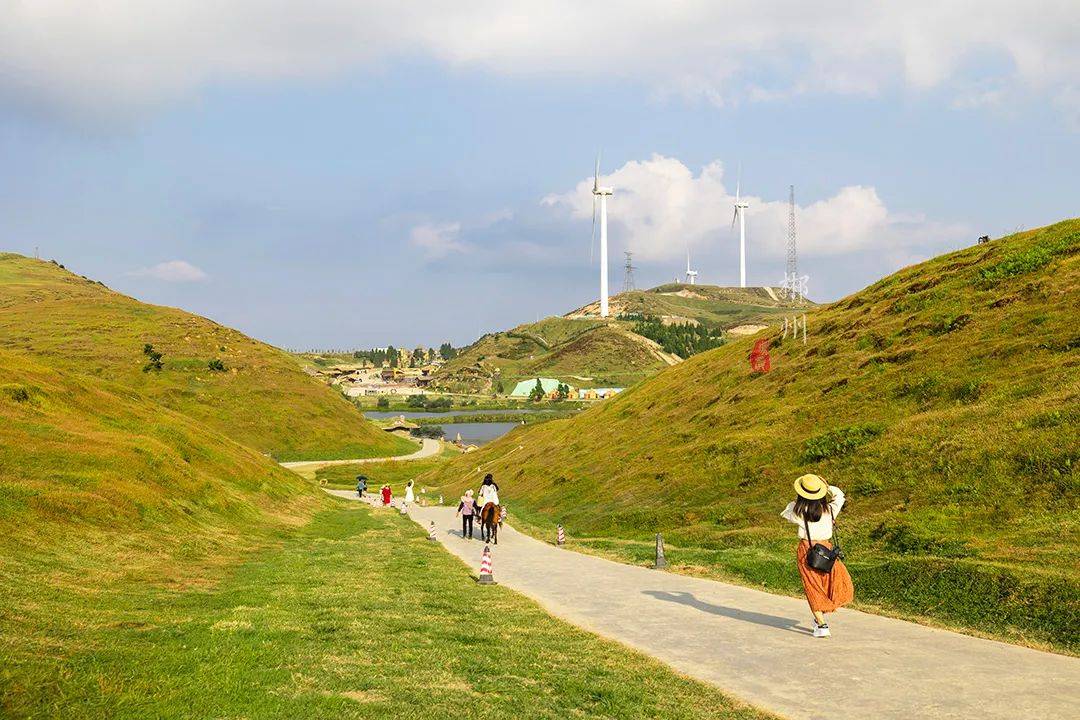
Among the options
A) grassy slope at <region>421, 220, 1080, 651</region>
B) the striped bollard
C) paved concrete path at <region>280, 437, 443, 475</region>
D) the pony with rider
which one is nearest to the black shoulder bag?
grassy slope at <region>421, 220, 1080, 651</region>

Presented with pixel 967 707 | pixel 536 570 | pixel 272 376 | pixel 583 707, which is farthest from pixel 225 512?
pixel 272 376

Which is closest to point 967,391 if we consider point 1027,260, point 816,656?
point 1027,260

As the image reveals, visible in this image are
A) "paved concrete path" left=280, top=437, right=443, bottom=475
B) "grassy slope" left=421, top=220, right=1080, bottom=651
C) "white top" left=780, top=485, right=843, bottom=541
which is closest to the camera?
"white top" left=780, top=485, right=843, bottom=541

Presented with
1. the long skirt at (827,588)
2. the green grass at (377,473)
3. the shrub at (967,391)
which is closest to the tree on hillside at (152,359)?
the green grass at (377,473)

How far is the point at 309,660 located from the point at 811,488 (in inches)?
387

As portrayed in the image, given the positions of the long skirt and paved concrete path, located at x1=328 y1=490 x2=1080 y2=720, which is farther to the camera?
the long skirt

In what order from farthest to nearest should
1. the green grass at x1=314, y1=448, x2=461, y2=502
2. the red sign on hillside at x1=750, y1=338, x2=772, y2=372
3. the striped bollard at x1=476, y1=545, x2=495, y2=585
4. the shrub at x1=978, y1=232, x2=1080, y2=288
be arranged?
the green grass at x1=314, y1=448, x2=461, y2=502 → the red sign on hillside at x1=750, y1=338, x2=772, y2=372 → the shrub at x1=978, y1=232, x2=1080, y2=288 → the striped bollard at x1=476, y1=545, x2=495, y2=585

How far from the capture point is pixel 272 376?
541 ft

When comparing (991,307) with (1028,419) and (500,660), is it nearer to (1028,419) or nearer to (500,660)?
(1028,419)

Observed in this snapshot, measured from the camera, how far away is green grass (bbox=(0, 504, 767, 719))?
9555 millimetres

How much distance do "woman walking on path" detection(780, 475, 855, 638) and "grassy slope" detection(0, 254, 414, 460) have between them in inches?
4936

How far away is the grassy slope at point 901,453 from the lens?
1886cm

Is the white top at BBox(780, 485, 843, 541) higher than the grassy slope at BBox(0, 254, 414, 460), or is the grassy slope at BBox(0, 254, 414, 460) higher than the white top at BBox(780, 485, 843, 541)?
Answer: the grassy slope at BBox(0, 254, 414, 460)

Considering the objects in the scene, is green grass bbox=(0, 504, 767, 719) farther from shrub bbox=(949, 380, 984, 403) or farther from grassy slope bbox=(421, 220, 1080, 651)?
shrub bbox=(949, 380, 984, 403)
